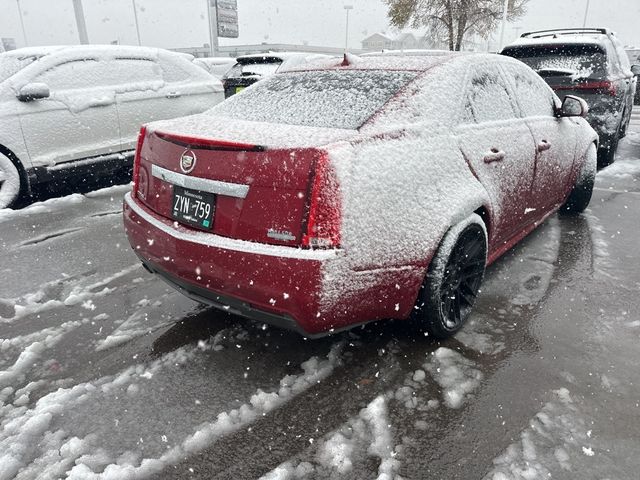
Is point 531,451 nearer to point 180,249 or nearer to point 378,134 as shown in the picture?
point 378,134

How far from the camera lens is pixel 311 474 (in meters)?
1.88

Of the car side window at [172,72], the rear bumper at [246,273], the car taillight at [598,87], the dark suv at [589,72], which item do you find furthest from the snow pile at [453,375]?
the car side window at [172,72]

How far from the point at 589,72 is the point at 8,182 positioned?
7119mm

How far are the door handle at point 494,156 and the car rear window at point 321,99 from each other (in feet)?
2.10

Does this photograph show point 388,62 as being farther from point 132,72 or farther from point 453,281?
point 132,72

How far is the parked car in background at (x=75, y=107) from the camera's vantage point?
201 inches

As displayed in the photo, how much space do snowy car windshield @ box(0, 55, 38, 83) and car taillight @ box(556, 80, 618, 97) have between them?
6.48 meters

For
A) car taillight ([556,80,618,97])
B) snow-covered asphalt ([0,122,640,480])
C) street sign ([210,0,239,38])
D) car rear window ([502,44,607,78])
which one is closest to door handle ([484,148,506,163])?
snow-covered asphalt ([0,122,640,480])

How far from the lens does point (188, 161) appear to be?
2293 millimetres

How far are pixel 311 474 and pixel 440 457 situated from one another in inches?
21.0

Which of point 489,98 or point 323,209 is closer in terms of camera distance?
point 323,209

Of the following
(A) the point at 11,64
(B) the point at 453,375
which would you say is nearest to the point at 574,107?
(B) the point at 453,375

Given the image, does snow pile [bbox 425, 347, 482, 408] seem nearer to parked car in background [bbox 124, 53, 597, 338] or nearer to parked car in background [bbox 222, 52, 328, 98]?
parked car in background [bbox 124, 53, 597, 338]

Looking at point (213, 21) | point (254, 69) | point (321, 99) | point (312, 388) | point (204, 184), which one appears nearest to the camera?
point (204, 184)
